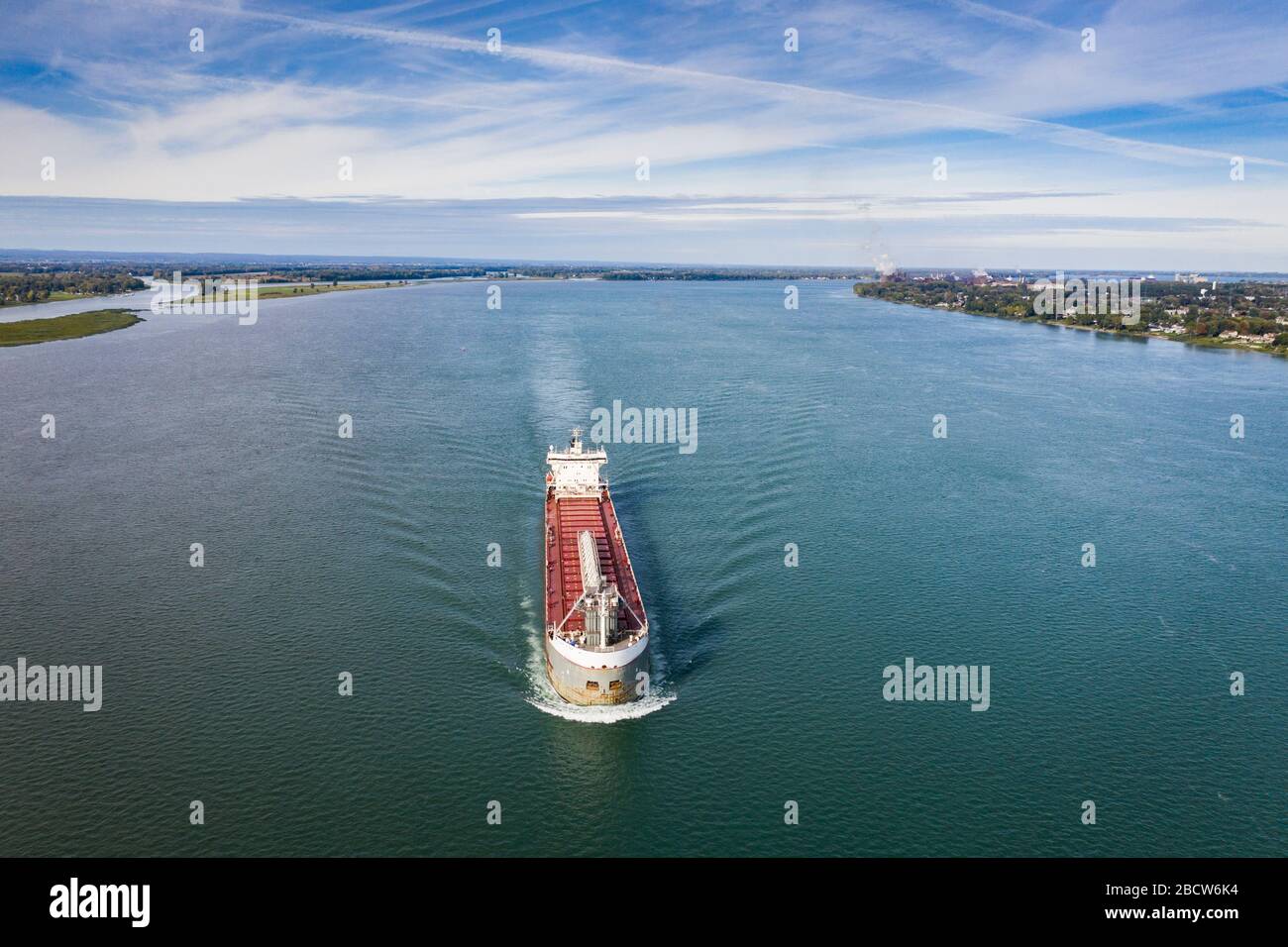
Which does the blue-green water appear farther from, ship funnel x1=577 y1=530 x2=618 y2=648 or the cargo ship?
ship funnel x1=577 y1=530 x2=618 y2=648

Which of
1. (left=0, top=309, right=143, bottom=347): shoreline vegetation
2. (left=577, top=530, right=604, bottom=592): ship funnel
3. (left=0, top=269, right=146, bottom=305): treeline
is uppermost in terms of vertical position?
(left=0, top=269, right=146, bottom=305): treeline

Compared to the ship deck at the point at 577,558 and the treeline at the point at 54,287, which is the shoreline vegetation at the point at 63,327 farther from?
the ship deck at the point at 577,558

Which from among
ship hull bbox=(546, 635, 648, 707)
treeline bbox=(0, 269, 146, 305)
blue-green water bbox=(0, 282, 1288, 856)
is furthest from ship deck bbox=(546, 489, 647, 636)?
treeline bbox=(0, 269, 146, 305)

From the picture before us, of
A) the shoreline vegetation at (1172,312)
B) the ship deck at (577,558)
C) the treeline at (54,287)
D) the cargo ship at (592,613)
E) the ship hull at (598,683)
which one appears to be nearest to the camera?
the ship hull at (598,683)

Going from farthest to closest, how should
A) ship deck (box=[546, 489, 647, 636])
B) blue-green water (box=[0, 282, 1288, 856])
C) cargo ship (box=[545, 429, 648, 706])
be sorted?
ship deck (box=[546, 489, 647, 636]) < cargo ship (box=[545, 429, 648, 706]) < blue-green water (box=[0, 282, 1288, 856])

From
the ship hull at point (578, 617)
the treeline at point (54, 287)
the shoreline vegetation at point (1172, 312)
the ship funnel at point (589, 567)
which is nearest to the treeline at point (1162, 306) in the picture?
the shoreline vegetation at point (1172, 312)

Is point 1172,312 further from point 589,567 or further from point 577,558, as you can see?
point 589,567

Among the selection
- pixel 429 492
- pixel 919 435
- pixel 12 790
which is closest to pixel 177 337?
pixel 429 492
